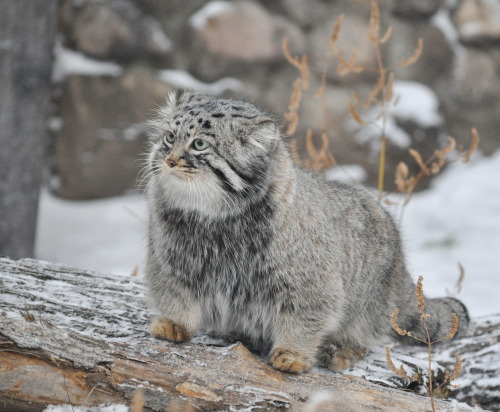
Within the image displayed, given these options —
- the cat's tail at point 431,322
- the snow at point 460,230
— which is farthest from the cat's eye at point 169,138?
the snow at point 460,230

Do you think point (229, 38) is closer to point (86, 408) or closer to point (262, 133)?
point (262, 133)

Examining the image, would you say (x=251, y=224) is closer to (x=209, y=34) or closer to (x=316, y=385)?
(x=316, y=385)

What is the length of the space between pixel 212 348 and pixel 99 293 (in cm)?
70

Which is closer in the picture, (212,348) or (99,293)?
(212,348)

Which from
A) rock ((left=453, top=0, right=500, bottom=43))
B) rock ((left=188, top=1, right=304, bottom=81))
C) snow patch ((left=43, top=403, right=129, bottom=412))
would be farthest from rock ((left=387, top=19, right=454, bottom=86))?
snow patch ((left=43, top=403, right=129, bottom=412))

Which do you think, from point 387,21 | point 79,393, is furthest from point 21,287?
point 387,21

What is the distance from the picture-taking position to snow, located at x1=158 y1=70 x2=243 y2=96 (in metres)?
5.45

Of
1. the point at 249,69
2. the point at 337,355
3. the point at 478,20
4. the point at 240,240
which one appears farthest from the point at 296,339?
the point at 478,20

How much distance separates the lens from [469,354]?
10.4 ft

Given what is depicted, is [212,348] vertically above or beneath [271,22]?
beneath

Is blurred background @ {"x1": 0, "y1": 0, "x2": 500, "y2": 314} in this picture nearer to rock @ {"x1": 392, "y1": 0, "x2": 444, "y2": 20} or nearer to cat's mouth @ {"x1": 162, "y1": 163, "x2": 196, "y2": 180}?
rock @ {"x1": 392, "y1": 0, "x2": 444, "y2": 20}

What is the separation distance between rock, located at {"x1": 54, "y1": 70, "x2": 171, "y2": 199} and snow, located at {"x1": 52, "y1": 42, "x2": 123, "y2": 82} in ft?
0.15

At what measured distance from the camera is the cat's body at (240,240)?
8.80ft

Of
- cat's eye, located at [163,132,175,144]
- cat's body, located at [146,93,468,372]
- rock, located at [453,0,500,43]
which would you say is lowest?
cat's body, located at [146,93,468,372]
